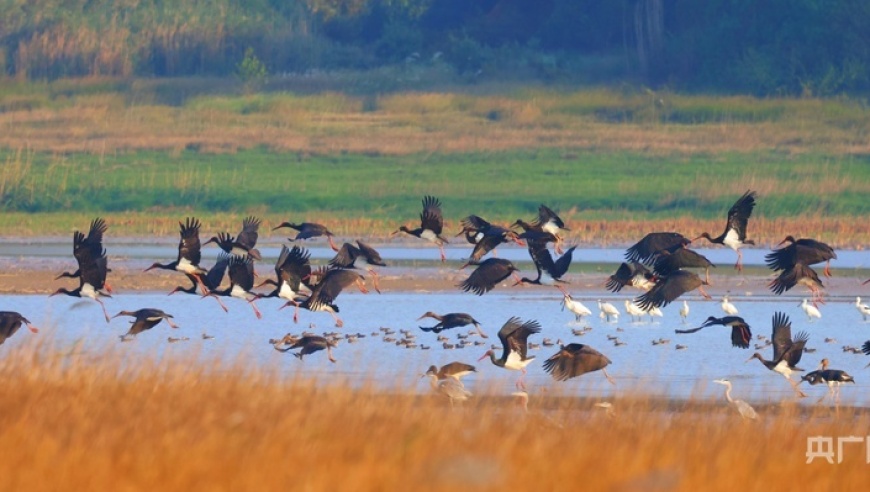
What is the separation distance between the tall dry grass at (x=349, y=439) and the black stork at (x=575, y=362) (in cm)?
47

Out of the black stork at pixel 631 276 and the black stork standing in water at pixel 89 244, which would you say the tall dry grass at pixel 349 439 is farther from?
the black stork standing in water at pixel 89 244

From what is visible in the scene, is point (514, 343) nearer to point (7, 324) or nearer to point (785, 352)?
point (785, 352)

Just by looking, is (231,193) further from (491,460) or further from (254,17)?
(491,460)

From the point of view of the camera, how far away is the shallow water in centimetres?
1154

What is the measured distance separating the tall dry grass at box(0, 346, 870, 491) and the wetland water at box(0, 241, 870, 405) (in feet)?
3.11

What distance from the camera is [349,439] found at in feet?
26.6

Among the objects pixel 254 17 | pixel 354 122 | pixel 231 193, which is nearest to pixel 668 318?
pixel 231 193

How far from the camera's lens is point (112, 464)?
737 cm

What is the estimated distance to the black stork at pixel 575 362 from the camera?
1055cm

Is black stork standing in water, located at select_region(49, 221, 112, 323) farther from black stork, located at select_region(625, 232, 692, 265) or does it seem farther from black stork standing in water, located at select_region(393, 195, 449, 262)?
black stork, located at select_region(625, 232, 692, 265)

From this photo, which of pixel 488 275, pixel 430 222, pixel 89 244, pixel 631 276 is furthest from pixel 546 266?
pixel 89 244

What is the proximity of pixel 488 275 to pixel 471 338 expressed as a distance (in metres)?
2.01

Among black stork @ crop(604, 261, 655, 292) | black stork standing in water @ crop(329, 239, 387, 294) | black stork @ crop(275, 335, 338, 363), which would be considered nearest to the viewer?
black stork @ crop(275, 335, 338, 363)

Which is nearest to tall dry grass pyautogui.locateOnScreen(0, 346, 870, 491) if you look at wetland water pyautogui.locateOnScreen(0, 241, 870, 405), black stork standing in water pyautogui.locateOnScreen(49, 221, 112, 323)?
wetland water pyautogui.locateOnScreen(0, 241, 870, 405)
